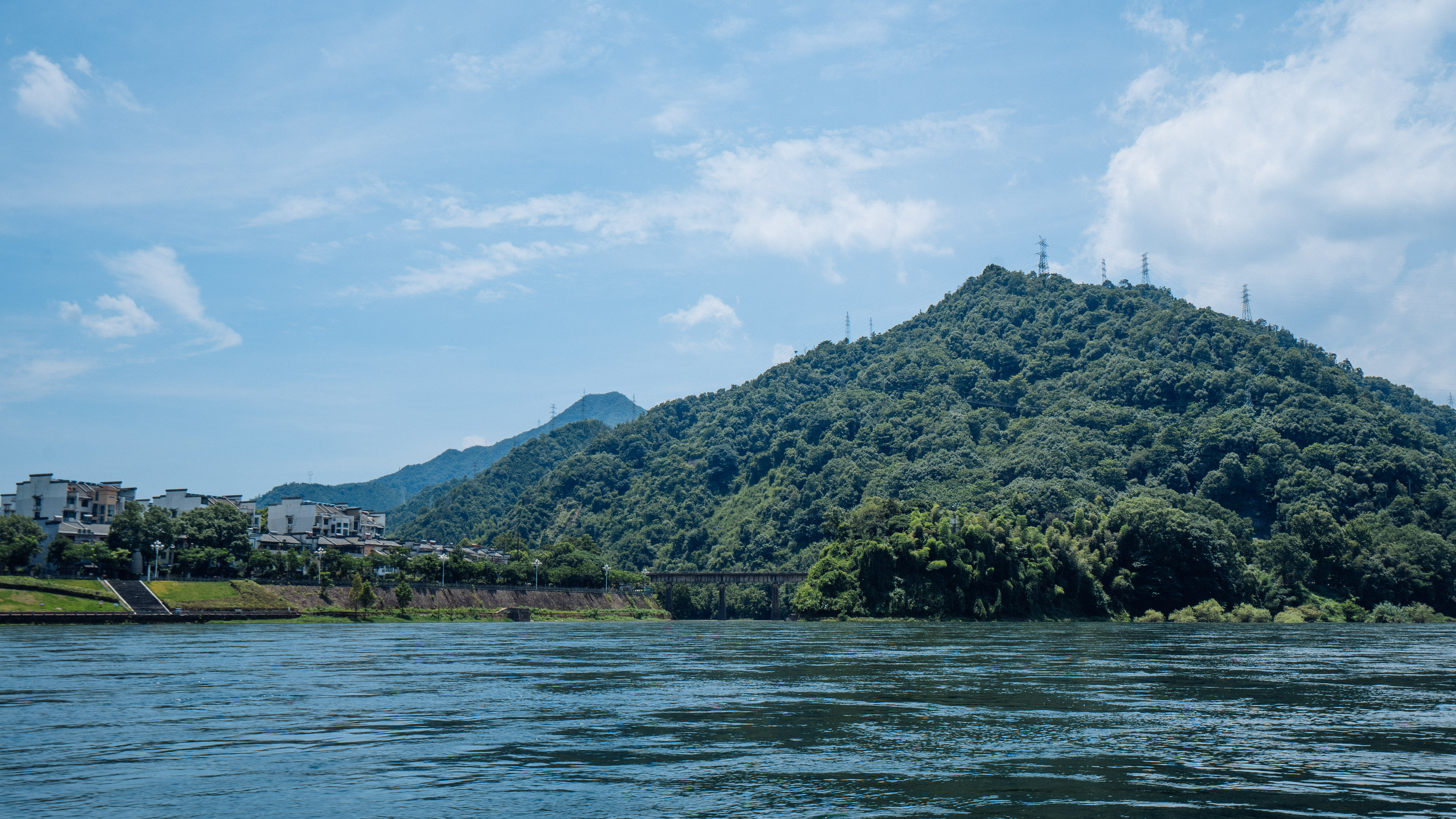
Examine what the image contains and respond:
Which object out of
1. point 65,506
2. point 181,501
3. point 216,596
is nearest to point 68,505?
point 65,506

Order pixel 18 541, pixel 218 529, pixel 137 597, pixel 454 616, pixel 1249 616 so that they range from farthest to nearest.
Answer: pixel 454 616, pixel 218 529, pixel 1249 616, pixel 18 541, pixel 137 597

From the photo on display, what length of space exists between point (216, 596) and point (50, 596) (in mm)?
19006

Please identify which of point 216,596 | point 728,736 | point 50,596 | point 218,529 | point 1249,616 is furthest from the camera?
point 218,529

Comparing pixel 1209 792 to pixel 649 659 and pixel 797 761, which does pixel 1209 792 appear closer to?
pixel 797 761

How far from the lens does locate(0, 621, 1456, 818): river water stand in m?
17.4

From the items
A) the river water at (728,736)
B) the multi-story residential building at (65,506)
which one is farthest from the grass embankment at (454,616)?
the river water at (728,736)

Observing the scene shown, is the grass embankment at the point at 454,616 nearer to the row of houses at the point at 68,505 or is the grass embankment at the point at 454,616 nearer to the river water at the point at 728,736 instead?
the row of houses at the point at 68,505

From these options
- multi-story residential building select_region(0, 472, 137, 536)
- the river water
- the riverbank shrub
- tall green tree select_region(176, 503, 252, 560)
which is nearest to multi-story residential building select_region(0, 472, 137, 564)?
multi-story residential building select_region(0, 472, 137, 536)

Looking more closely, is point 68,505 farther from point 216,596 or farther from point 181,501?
point 216,596

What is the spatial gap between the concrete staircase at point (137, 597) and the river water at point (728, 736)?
2330 inches

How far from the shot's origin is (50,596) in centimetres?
10094

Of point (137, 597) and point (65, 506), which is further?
point (65, 506)

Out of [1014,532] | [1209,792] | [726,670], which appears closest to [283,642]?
[726,670]

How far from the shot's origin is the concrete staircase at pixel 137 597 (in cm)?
10681
